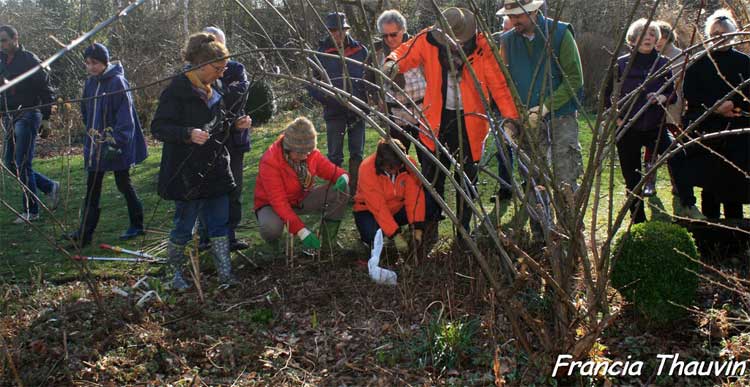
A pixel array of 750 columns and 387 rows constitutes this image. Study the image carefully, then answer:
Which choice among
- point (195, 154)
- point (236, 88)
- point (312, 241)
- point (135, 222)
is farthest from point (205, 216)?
point (135, 222)

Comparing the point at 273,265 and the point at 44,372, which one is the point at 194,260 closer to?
the point at 273,265

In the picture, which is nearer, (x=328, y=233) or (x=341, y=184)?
(x=328, y=233)

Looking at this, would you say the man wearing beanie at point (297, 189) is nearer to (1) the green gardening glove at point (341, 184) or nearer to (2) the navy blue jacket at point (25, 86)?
(1) the green gardening glove at point (341, 184)

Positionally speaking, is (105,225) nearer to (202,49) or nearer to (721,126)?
(202,49)

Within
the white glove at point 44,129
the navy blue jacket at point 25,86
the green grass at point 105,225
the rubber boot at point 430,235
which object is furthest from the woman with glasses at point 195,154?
the white glove at point 44,129

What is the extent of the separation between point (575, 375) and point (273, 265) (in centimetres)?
262

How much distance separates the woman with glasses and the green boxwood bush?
8.47ft

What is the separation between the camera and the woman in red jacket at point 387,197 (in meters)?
5.20

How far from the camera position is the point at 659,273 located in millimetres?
3869

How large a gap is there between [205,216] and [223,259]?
0.32m

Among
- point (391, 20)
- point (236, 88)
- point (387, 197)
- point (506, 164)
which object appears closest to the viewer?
point (506, 164)

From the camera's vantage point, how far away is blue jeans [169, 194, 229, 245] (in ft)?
16.4

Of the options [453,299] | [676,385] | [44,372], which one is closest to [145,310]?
[44,372]

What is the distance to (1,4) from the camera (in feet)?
53.8
